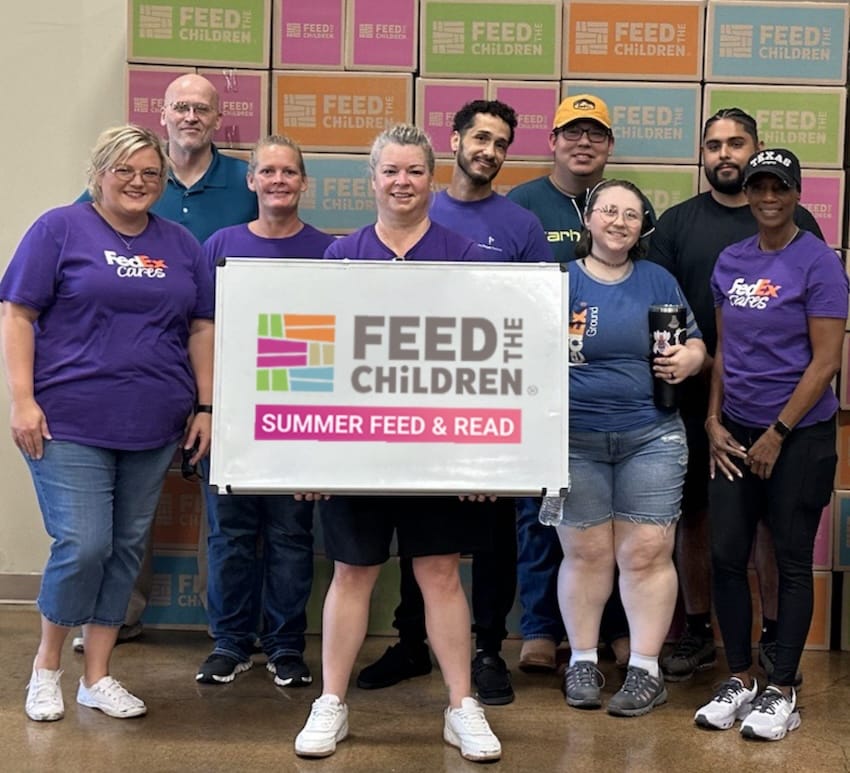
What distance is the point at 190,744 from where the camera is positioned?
Result: 290 centimetres

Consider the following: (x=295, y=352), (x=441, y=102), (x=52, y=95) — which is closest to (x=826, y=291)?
(x=295, y=352)

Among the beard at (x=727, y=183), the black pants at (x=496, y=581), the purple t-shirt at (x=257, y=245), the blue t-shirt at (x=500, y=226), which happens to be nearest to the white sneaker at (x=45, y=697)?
the black pants at (x=496, y=581)

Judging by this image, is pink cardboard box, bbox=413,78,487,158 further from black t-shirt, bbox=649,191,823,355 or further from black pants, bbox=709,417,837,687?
black pants, bbox=709,417,837,687

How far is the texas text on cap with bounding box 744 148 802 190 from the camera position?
9.77ft

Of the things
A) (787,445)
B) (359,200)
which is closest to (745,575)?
(787,445)

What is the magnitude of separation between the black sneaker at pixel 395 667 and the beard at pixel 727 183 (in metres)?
1.67

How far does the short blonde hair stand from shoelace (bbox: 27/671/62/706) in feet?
4.14

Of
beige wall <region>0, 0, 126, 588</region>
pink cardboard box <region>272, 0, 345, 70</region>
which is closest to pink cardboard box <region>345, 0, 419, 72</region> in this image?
pink cardboard box <region>272, 0, 345, 70</region>

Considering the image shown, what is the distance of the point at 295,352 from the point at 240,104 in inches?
55.9

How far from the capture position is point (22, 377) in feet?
9.30

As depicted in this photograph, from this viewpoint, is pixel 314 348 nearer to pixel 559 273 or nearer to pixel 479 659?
pixel 559 273

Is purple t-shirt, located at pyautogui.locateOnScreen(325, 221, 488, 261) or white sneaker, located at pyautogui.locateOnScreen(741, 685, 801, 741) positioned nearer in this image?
purple t-shirt, located at pyautogui.locateOnScreen(325, 221, 488, 261)

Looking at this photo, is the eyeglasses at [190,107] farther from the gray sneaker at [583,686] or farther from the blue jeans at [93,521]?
the gray sneaker at [583,686]

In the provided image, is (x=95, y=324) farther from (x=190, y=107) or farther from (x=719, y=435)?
(x=719, y=435)
